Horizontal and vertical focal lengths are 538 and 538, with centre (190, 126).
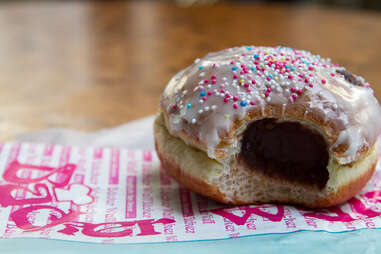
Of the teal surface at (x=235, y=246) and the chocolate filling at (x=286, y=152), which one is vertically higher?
the chocolate filling at (x=286, y=152)

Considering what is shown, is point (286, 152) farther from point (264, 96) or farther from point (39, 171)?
point (39, 171)

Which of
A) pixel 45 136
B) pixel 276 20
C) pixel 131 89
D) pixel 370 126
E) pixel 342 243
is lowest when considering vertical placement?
pixel 342 243

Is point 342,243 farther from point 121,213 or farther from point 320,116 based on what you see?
point 121,213

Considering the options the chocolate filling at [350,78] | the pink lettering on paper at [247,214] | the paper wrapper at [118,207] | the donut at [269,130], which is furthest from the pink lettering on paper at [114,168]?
the chocolate filling at [350,78]

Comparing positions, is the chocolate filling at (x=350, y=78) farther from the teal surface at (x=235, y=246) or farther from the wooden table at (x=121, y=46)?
the wooden table at (x=121, y=46)

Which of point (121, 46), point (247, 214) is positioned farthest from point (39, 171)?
point (121, 46)

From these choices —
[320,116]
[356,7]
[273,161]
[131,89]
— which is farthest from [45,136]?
[356,7]

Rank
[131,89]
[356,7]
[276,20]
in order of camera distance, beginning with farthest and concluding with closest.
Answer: [356,7]
[276,20]
[131,89]
